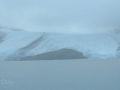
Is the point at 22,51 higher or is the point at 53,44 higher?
the point at 53,44

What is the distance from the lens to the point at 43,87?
68.9ft

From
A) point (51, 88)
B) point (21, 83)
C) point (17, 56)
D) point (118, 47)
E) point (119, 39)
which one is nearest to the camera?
point (51, 88)

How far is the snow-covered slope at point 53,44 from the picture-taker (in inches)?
2067

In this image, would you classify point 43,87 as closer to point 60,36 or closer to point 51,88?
point 51,88

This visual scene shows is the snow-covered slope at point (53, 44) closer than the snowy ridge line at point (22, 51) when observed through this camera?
No

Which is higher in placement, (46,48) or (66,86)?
(46,48)

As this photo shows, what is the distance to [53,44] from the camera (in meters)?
53.2

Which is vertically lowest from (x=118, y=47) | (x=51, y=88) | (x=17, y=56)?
(x=51, y=88)

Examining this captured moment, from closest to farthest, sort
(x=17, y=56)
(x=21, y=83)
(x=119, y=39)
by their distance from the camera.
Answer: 1. (x=21, y=83)
2. (x=17, y=56)
3. (x=119, y=39)

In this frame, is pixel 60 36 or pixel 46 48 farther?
pixel 60 36

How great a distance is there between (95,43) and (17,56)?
46.6ft

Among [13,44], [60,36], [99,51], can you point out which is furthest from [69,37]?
[13,44]

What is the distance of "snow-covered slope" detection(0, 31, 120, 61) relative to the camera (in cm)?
5250

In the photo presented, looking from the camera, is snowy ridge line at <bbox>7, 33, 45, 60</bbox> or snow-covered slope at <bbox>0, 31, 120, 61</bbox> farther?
snow-covered slope at <bbox>0, 31, 120, 61</bbox>
